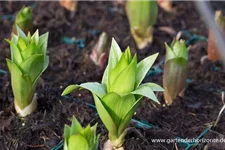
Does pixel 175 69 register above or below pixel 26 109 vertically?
above

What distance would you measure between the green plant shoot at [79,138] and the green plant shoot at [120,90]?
4.1 inches

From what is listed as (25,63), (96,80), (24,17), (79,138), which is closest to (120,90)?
(79,138)

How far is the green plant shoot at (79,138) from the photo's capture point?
1067mm

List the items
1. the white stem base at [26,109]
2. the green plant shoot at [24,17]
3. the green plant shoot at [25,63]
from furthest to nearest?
the green plant shoot at [24,17] < the white stem base at [26,109] < the green plant shoot at [25,63]

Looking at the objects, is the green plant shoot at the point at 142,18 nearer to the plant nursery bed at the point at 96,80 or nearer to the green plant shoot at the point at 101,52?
the plant nursery bed at the point at 96,80

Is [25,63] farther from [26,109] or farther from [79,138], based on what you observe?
[79,138]

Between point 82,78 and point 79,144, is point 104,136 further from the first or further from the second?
point 82,78

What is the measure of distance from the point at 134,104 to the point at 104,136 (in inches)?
10.6

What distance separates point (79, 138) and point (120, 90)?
208 millimetres

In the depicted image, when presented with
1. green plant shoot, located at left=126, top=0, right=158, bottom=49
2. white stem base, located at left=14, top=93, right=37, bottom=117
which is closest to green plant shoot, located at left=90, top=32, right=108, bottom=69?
green plant shoot, located at left=126, top=0, right=158, bottom=49

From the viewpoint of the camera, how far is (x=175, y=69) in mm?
1570

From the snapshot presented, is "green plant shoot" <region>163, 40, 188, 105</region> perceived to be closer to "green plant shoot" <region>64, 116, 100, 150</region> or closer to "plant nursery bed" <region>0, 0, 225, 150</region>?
"plant nursery bed" <region>0, 0, 225, 150</region>

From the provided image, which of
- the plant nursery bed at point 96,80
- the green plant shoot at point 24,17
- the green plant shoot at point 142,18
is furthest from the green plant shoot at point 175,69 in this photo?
the green plant shoot at point 24,17

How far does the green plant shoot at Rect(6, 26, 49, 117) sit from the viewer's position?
4.42ft
